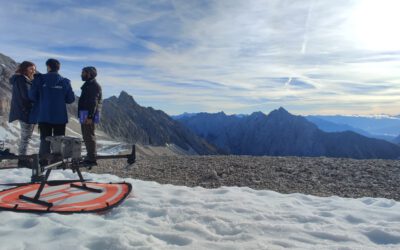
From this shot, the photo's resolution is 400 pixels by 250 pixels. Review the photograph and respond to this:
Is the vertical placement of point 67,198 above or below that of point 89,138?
below

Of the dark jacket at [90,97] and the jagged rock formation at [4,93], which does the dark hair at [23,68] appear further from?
the jagged rock formation at [4,93]

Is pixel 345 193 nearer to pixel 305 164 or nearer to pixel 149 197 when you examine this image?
pixel 305 164

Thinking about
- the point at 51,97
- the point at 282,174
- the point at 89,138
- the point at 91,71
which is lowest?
the point at 282,174

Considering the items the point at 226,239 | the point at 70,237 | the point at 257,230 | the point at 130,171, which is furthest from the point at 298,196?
the point at 130,171

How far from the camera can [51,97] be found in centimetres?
1013

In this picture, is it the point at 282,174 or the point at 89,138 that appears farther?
the point at 282,174

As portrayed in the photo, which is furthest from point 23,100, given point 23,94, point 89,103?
point 89,103

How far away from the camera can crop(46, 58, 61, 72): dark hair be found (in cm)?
984

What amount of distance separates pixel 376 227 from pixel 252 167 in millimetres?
7960

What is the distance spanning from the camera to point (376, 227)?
6.78 m

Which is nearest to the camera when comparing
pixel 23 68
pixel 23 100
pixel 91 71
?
pixel 91 71

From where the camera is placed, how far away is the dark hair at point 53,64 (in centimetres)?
984

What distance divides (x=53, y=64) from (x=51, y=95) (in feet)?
2.84

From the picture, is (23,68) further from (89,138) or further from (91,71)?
(89,138)
